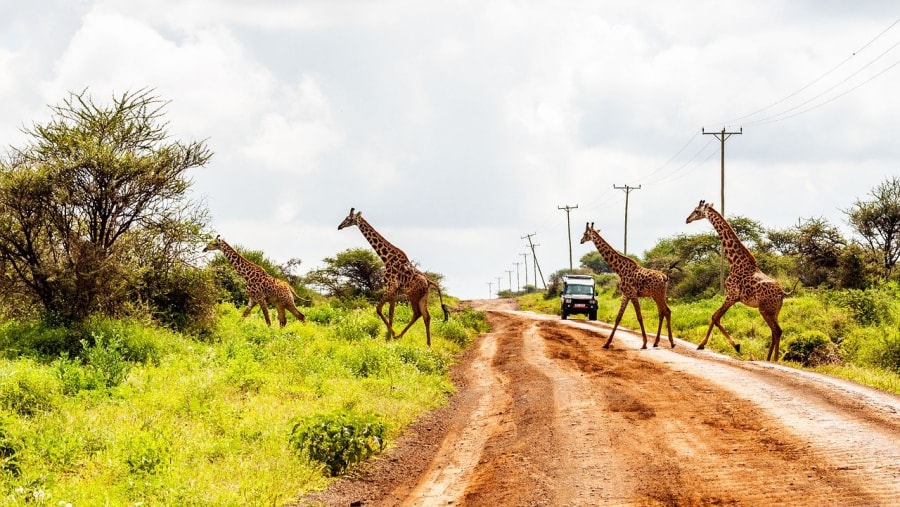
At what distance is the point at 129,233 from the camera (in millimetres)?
18797

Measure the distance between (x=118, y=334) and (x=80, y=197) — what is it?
3.92 m

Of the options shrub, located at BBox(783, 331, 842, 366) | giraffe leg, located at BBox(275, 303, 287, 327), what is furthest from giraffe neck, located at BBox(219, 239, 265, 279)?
shrub, located at BBox(783, 331, 842, 366)

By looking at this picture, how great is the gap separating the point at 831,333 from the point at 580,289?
18.6 meters

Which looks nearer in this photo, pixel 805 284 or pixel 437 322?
pixel 437 322

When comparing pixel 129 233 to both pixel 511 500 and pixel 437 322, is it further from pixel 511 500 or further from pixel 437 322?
pixel 511 500

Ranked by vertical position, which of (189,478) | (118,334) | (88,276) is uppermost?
(88,276)

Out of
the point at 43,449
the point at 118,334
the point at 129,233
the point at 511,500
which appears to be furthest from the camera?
the point at 129,233

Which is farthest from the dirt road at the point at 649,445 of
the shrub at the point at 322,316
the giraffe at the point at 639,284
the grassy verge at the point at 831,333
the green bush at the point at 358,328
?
the shrub at the point at 322,316

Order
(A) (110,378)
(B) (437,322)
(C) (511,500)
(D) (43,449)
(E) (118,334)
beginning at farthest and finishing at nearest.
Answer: (B) (437,322) → (E) (118,334) → (A) (110,378) → (D) (43,449) → (C) (511,500)

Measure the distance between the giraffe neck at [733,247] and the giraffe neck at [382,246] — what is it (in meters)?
8.55

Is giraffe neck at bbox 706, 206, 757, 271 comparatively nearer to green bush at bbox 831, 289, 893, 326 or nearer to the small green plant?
green bush at bbox 831, 289, 893, 326

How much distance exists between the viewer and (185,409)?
36.2 ft

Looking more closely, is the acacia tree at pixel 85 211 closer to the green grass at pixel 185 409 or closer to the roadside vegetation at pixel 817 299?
the green grass at pixel 185 409

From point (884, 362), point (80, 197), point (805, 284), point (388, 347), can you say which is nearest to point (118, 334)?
point (80, 197)
